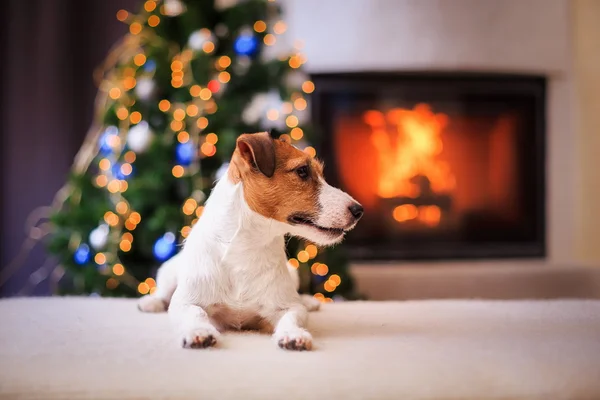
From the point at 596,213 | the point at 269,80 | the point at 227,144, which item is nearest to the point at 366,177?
the point at 269,80

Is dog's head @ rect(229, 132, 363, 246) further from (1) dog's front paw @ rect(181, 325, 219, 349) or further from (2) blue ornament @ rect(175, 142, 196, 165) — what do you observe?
(2) blue ornament @ rect(175, 142, 196, 165)

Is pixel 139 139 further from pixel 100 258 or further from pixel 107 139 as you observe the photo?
pixel 100 258

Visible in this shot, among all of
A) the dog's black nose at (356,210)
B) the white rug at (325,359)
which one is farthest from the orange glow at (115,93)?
the dog's black nose at (356,210)

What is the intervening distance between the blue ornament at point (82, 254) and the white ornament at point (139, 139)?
48cm

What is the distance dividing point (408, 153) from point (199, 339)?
7.81ft

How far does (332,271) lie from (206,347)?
1.46m

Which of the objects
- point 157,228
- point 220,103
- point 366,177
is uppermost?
point 220,103

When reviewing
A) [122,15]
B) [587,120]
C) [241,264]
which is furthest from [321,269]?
[587,120]

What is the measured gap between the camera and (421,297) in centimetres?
307

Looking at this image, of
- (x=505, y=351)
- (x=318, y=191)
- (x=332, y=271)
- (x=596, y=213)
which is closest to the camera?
(x=505, y=351)

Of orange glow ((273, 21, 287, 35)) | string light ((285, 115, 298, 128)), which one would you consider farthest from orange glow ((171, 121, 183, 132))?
orange glow ((273, 21, 287, 35))

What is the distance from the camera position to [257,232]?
1.33 metres

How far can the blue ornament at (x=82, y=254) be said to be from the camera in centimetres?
250

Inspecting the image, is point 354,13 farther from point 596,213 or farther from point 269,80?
point 596,213
